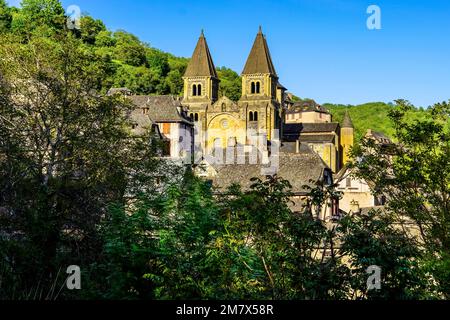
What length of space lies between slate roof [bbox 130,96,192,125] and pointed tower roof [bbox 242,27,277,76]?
15.4m

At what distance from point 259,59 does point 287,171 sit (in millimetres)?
46661

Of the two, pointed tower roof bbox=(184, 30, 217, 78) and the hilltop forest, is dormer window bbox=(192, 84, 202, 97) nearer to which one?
pointed tower roof bbox=(184, 30, 217, 78)

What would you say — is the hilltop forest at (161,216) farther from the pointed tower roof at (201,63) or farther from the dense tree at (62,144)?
the pointed tower roof at (201,63)

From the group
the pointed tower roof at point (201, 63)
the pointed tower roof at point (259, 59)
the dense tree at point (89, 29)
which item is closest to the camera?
the pointed tower roof at point (259, 59)

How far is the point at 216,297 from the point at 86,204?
10579 mm

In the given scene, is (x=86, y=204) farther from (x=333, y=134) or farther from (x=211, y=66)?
(x=333, y=134)

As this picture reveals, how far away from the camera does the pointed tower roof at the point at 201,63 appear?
89438mm

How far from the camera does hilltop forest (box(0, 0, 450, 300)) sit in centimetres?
1223

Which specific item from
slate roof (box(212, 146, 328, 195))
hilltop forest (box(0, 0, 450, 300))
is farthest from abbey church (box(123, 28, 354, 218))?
hilltop forest (box(0, 0, 450, 300))

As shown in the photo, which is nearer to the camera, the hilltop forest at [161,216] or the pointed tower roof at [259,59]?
the hilltop forest at [161,216]

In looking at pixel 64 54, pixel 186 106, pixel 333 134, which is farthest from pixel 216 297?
pixel 333 134

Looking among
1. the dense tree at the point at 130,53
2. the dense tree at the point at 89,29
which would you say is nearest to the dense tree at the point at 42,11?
the dense tree at the point at 89,29

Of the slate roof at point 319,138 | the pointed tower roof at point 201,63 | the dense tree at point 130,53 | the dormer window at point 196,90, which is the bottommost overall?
the slate roof at point 319,138

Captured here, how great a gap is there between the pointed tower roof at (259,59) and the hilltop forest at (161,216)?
200ft
